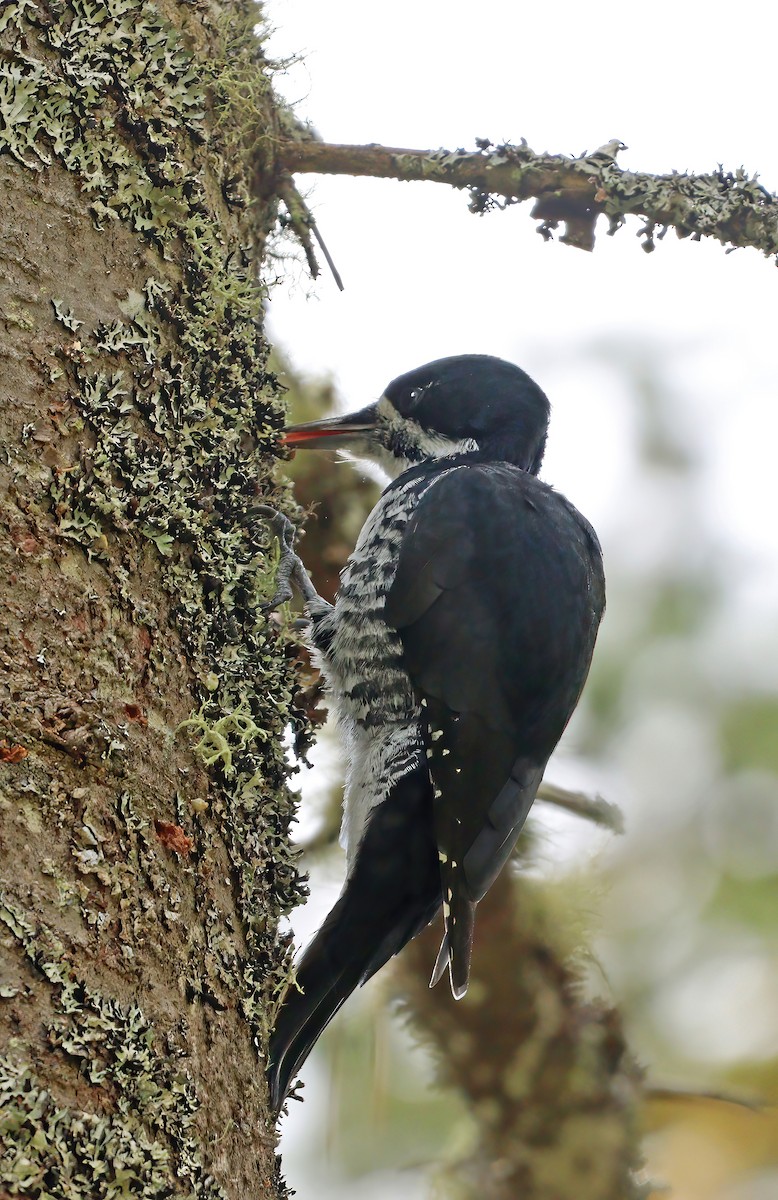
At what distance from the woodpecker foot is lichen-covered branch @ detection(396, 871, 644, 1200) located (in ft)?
2.50

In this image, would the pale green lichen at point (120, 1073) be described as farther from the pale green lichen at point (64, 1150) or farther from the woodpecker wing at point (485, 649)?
the woodpecker wing at point (485, 649)

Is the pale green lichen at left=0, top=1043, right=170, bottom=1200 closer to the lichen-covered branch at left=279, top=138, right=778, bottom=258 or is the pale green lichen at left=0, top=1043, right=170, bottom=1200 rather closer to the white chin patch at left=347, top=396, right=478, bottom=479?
the lichen-covered branch at left=279, top=138, right=778, bottom=258

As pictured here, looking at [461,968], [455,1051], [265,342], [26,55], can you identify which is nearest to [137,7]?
[26,55]

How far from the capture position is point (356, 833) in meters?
2.26

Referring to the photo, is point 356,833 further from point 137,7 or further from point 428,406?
→ point 137,7

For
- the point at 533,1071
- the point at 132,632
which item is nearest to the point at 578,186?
the point at 132,632

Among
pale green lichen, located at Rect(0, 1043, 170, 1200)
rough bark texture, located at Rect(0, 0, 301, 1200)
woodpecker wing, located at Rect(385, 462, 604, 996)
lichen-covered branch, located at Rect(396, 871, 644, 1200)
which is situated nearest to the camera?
pale green lichen, located at Rect(0, 1043, 170, 1200)

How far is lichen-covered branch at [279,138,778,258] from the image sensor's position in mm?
2197

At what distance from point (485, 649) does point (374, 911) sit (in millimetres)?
510

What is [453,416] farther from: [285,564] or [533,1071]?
[533,1071]

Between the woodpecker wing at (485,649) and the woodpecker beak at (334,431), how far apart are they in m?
0.33

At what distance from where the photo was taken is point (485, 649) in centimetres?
225

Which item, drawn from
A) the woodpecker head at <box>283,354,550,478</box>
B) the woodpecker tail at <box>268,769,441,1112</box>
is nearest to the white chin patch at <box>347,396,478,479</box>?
the woodpecker head at <box>283,354,550,478</box>

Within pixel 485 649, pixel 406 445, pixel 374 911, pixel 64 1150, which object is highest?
pixel 406 445
